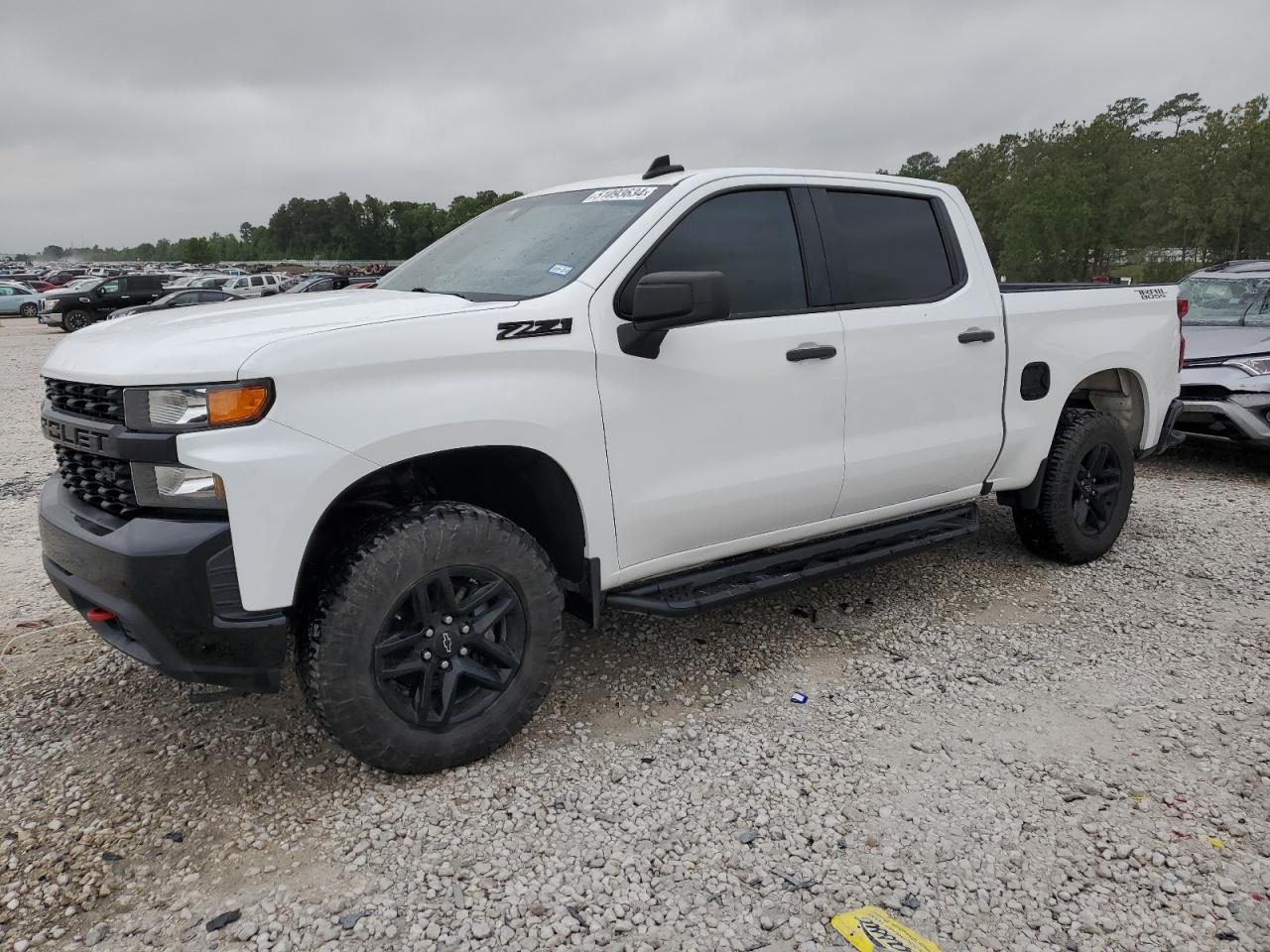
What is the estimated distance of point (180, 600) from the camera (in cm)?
248

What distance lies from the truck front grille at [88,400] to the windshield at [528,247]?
1.19m

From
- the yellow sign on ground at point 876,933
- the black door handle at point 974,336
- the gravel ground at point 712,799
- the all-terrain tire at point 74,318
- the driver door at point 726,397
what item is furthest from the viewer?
the all-terrain tire at point 74,318

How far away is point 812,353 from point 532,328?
46.2 inches

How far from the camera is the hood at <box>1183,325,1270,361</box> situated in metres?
7.08

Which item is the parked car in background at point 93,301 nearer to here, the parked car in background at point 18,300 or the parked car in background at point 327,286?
the parked car in background at point 18,300

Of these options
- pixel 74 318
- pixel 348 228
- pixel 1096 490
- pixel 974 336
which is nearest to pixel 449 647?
pixel 974 336

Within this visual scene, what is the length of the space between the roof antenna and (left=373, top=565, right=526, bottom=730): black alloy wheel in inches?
69.5

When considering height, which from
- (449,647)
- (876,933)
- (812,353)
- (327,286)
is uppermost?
(327,286)

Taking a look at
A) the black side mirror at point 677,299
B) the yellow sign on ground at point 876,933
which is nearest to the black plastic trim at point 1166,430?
the black side mirror at point 677,299

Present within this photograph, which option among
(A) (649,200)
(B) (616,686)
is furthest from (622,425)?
(B) (616,686)

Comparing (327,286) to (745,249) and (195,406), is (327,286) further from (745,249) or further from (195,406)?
(195,406)

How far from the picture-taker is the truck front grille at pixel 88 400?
258cm

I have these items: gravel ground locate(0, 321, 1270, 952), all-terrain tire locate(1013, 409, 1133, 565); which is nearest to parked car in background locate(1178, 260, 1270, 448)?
all-terrain tire locate(1013, 409, 1133, 565)

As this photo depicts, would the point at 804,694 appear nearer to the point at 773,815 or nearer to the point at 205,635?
the point at 773,815
